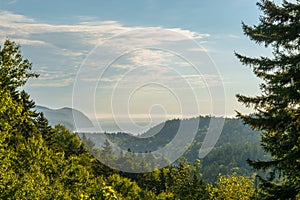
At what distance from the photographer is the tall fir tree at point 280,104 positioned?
1684 centimetres

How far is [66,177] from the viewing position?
36.1m

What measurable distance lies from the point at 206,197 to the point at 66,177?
158 ft

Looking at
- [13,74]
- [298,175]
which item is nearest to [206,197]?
[13,74]

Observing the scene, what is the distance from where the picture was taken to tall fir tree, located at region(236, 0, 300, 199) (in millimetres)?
16844

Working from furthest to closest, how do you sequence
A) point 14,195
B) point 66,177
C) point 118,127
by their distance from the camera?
point 118,127, point 66,177, point 14,195

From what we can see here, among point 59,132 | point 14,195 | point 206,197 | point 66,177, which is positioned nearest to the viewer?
point 14,195

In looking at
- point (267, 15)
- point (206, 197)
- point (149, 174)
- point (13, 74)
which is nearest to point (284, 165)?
point (267, 15)

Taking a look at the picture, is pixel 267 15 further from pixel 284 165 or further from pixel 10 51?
pixel 10 51

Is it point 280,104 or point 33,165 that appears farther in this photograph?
point 33,165

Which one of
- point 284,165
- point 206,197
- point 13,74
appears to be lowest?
point 206,197

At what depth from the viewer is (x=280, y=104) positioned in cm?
1839

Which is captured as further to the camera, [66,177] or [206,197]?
[206,197]

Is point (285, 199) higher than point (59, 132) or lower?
lower

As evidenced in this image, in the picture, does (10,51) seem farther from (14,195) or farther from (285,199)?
(285,199)
